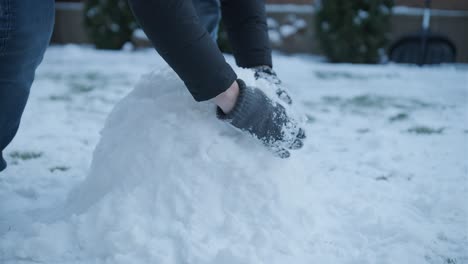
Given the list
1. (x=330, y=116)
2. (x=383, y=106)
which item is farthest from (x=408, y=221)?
(x=383, y=106)

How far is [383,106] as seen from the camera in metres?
3.42

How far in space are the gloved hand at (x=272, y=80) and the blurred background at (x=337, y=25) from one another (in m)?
5.30

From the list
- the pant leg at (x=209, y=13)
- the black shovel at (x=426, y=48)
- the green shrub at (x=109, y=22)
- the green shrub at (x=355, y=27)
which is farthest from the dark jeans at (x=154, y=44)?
the green shrub at (x=109, y=22)

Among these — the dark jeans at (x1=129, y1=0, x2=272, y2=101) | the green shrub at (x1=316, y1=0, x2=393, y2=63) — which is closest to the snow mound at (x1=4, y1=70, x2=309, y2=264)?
the dark jeans at (x1=129, y1=0, x2=272, y2=101)

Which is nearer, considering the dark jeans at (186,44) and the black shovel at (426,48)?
the dark jeans at (186,44)

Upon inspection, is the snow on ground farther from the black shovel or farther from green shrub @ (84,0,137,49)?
green shrub @ (84,0,137,49)

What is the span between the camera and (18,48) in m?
1.17

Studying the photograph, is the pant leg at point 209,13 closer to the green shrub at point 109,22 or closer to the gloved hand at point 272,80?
the gloved hand at point 272,80

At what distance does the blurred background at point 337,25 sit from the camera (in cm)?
642

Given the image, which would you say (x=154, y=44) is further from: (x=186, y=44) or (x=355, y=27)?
(x=355, y=27)

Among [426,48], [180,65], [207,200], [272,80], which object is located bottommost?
[426,48]

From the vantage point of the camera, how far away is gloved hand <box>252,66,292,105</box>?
1.36 meters

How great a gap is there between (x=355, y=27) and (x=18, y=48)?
5.91 meters

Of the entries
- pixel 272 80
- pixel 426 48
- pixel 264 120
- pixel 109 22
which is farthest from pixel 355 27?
pixel 264 120
